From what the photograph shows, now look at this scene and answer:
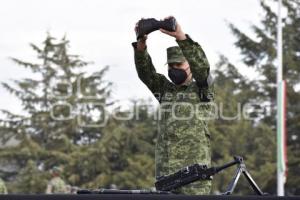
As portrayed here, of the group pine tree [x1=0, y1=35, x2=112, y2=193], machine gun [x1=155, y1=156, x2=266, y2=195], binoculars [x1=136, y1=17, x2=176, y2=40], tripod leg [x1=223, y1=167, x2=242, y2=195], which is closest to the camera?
tripod leg [x1=223, y1=167, x2=242, y2=195]

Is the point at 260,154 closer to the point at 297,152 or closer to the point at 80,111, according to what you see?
the point at 297,152

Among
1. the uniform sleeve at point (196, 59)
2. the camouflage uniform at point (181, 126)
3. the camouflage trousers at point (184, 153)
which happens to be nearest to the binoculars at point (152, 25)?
the uniform sleeve at point (196, 59)

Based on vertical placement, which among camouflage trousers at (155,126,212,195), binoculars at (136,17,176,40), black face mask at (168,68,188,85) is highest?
binoculars at (136,17,176,40)

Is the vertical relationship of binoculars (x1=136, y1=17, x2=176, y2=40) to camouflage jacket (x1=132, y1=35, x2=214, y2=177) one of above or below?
above

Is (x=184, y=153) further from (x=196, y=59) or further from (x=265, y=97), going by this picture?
(x=265, y=97)

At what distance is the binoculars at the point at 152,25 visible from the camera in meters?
3.79

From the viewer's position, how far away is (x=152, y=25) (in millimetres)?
3861

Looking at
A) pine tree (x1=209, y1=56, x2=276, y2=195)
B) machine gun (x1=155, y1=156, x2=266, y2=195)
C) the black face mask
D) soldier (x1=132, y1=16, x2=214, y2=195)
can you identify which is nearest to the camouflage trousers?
soldier (x1=132, y1=16, x2=214, y2=195)

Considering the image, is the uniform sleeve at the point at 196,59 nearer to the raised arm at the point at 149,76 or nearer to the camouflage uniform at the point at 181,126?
the camouflage uniform at the point at 181,126

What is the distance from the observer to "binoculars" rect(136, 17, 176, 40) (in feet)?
12.4

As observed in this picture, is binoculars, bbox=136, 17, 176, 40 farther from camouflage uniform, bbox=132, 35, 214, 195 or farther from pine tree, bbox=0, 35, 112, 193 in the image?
pine tree, bbox=0, 35, 112, 193

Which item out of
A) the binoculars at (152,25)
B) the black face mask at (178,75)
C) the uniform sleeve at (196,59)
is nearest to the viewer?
the binoculars at (152,25)

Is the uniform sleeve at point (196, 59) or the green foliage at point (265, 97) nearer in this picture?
the uniform sleeve at point (196, 59)

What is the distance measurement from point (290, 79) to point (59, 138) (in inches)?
331
